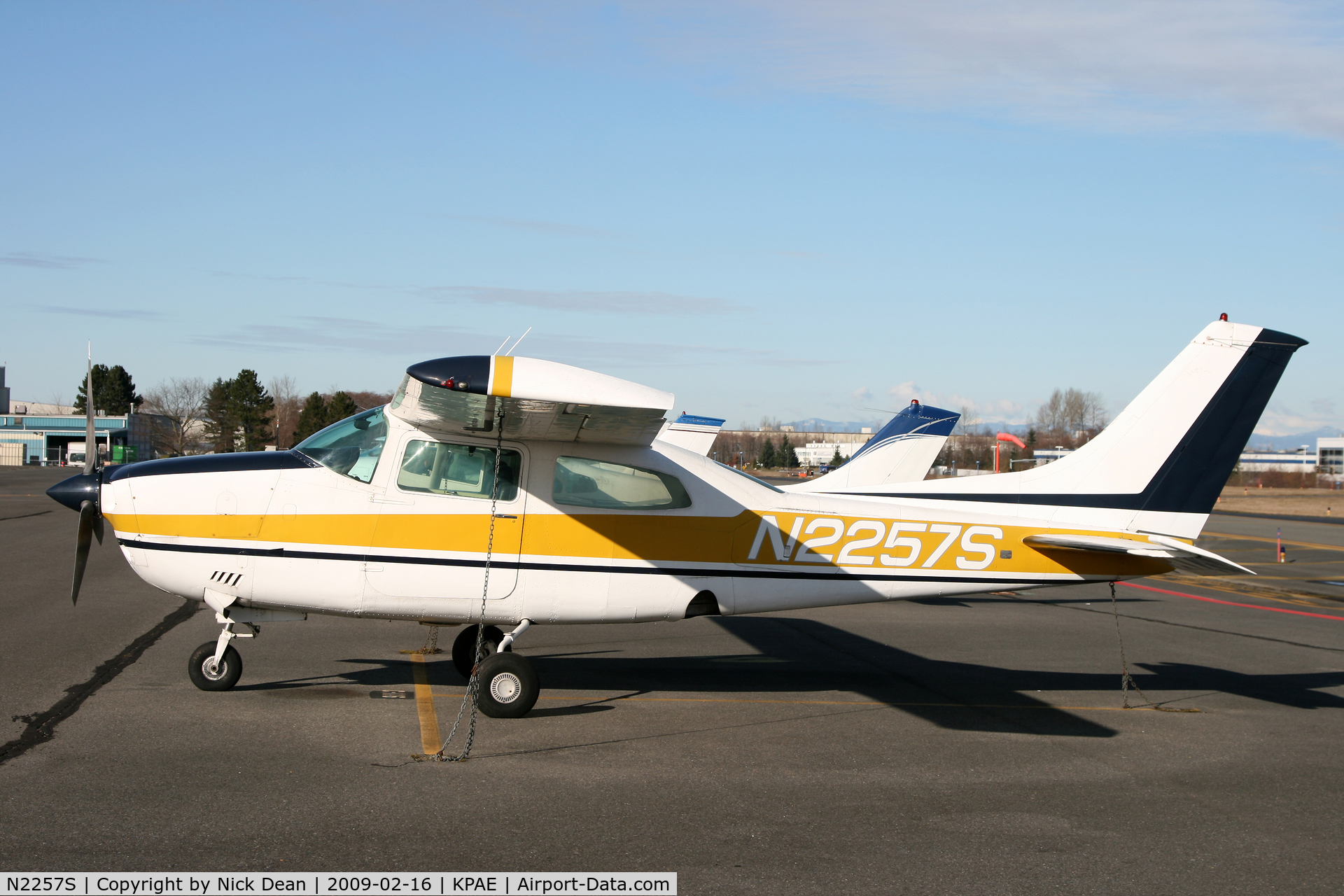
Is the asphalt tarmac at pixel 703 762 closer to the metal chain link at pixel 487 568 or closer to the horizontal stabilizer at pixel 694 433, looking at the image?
the metal chain link at pixel 487 568

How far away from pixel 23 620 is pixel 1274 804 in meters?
11.1

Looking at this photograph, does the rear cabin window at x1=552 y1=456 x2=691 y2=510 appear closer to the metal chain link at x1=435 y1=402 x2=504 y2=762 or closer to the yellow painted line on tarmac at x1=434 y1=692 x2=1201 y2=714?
the metal chain link at x1=435 y1=402 x2=504 y2=762

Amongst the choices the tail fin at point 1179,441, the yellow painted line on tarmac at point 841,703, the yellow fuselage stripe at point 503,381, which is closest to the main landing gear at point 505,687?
the yellow painted line on tarmac at point 841,703

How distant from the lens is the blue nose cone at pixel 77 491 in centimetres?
708

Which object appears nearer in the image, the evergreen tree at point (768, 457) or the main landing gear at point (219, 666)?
the main landing gear at point (219, 666)

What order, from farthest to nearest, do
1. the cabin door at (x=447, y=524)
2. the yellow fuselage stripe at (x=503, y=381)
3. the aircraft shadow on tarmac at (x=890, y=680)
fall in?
the aircraft shadow on tarmac at (x=890, y=680), the cabin door at (x=447, y=524), the yellow fuselage stripe at (x=503, y=381)

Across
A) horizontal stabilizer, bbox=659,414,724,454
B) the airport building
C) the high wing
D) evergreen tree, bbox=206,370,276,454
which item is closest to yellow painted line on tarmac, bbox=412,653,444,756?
the high wing

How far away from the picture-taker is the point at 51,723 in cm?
618

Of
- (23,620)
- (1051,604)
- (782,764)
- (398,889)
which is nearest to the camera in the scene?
(398,889)

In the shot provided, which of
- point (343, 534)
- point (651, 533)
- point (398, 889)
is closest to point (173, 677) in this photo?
point (343, 534)

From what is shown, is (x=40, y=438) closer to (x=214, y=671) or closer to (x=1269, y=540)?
(x=1269, y=540)

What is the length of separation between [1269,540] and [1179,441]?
2540cm

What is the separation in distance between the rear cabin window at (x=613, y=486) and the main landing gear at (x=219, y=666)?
2627 mm

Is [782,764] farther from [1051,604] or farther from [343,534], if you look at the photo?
[1051,604]
